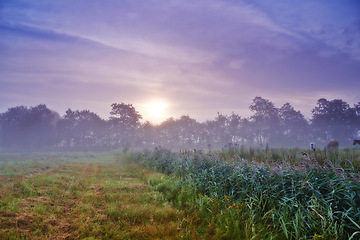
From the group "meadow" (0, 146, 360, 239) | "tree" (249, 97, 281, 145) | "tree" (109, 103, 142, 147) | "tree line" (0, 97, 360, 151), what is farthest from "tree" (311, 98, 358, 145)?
"meadow" (0, 146, 360, 239)

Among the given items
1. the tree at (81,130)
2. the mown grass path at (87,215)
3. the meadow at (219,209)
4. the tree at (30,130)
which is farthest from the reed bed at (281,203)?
the tree at (30,130)

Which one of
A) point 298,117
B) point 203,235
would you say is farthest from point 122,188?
point 298,117

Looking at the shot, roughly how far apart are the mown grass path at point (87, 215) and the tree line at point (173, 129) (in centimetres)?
4991

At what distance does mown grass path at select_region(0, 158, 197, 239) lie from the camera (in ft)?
15.2

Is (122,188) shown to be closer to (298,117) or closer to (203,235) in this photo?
(203,235)

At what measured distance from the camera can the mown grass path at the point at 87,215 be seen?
4.62 metres

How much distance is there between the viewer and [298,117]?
212ft

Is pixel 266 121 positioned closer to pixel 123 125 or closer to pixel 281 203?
pixel 123 125

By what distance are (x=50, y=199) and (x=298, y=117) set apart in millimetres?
69858

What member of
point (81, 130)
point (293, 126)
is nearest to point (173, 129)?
point (81, 130)

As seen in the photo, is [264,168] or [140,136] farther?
[140,136]

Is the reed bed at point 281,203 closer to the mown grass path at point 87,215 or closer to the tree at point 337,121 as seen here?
the mown grass path at point 87,215

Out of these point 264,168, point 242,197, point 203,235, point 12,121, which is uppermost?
point 12,121

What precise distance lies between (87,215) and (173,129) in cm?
6503
